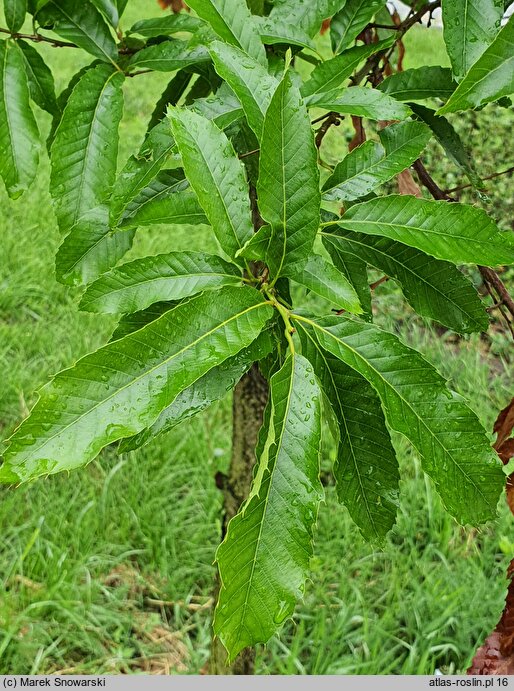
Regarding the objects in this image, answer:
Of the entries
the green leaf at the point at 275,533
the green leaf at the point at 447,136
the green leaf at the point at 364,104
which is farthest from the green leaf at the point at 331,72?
the green leaf at the point at 275,533

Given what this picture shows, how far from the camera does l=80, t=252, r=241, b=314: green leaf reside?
65cm

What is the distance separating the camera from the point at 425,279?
779 mm

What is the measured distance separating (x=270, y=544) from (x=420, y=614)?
4.96 ft

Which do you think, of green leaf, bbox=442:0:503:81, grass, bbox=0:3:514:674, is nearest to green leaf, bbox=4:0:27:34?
green leaf, bbox=442:0:503:81

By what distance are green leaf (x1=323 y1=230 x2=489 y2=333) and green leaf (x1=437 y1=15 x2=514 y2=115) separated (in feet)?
0.84

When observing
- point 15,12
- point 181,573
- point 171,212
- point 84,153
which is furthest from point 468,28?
point 181,573

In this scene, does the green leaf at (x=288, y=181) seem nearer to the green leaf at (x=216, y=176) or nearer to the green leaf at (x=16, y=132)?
the green leaf at (x=216, y=176)

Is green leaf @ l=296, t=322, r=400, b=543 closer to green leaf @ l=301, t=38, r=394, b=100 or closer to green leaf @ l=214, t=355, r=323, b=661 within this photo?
green leaf @ l=214, t=355, r=323, b=661

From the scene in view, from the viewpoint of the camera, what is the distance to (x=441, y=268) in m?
0.77

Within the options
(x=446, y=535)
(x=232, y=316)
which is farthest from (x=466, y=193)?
(x=232, y=316)

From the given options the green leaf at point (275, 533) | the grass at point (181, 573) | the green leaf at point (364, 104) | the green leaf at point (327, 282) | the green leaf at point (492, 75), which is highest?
the green leaf at point (492, 75)

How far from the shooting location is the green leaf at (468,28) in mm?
666

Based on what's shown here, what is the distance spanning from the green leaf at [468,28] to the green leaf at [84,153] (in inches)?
16.0

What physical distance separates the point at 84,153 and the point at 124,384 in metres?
0.40
